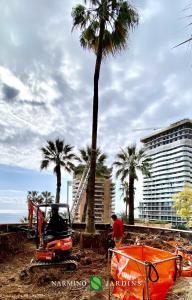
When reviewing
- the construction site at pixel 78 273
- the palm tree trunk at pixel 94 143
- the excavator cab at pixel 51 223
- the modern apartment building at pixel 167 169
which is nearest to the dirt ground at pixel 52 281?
the construction site at pixel 78 273

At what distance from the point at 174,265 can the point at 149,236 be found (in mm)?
11953

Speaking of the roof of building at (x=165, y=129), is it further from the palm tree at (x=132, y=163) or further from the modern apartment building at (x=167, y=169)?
the palm tree at (x=132, y=163)

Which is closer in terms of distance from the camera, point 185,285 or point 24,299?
point 185,285

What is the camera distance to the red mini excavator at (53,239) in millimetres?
12688

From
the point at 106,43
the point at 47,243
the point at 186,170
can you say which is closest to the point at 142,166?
the point at 106,43

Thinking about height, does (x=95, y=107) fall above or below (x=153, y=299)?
above

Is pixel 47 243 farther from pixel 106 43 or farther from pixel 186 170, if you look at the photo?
pixel 186 170

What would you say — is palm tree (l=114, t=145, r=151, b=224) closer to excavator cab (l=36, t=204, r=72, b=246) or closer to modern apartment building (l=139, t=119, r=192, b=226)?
excavator cab (l=36, t=204, r=72, b=246)

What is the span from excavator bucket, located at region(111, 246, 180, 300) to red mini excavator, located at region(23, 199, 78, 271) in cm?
559

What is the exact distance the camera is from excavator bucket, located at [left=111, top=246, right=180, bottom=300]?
646 cm

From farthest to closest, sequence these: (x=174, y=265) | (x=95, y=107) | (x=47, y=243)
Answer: (x=95, y=107) < (x=47, y=243) < (x=174, y=265)

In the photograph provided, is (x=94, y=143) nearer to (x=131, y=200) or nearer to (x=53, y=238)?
(x=53, y=238)

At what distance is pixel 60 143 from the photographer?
133 feet

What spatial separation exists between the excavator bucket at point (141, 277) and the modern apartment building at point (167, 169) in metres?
135
